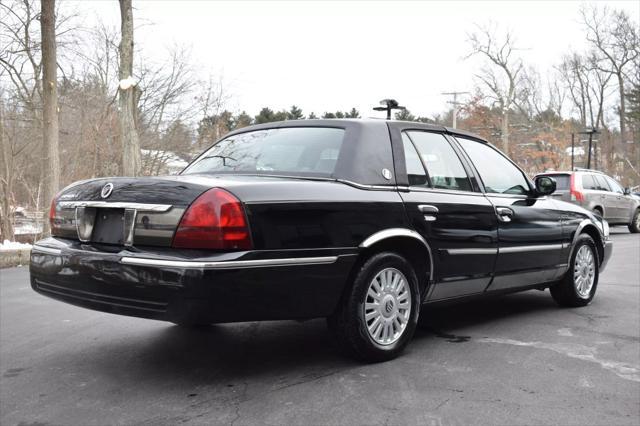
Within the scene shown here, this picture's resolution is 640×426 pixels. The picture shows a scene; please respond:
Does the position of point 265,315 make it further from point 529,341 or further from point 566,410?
point 529,341

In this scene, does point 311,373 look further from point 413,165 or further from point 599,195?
point 599,195

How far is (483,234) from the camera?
15.6ft

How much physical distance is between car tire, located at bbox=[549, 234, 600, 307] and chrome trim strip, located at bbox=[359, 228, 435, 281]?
2.22 metres

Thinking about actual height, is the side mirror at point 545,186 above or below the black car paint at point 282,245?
above

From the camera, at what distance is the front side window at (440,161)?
456 cm

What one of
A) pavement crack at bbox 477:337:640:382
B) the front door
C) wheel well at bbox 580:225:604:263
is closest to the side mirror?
the front door

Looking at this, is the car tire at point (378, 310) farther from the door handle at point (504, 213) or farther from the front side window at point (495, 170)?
the front side window at point (495, 170)

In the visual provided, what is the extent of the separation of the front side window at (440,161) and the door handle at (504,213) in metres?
0.33

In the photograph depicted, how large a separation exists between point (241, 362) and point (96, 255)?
3.72 ft

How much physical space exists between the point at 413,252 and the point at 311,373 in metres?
1.07

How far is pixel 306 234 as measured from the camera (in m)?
3.56

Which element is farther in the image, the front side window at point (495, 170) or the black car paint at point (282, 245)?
the front side window at point (495, 170)

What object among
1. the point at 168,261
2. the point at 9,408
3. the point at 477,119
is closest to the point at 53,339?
the point at 9,408

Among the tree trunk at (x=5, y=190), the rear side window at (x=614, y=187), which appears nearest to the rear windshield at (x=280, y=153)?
the tree trunk at (x=5, y=190)
